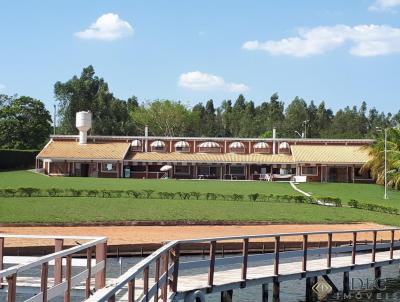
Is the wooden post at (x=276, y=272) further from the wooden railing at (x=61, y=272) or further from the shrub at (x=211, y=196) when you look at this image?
the shrub at (x=211, y=196)

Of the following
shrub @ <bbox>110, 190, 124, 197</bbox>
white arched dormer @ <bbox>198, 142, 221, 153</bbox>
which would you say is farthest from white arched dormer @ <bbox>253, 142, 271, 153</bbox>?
shrub @ <bbox>110, 190, 124, 197</bbox>

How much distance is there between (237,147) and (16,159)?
27049mm

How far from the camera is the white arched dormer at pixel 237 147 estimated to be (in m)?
78.4

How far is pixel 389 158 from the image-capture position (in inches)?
2398

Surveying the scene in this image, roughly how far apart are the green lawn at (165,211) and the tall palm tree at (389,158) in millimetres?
19016

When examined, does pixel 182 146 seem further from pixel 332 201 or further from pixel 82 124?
pixel 332 201

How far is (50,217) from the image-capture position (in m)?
33.6

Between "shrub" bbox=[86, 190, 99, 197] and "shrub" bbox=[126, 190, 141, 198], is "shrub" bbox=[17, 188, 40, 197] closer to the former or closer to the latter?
"shrub" bbox=[86, 190, 99, 197]

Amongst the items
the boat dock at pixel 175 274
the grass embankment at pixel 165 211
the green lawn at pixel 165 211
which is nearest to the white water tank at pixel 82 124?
the grass embankment at pixel 165 211

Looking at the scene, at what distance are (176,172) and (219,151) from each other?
19.4 feet

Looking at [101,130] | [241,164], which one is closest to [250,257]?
[241,164]

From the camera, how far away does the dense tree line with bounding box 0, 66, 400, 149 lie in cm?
9769

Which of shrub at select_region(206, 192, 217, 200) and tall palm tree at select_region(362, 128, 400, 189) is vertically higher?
tall palm tree at select_region(362, 128, 400, 189)

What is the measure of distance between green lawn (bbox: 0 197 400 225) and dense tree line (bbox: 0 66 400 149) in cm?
4982
